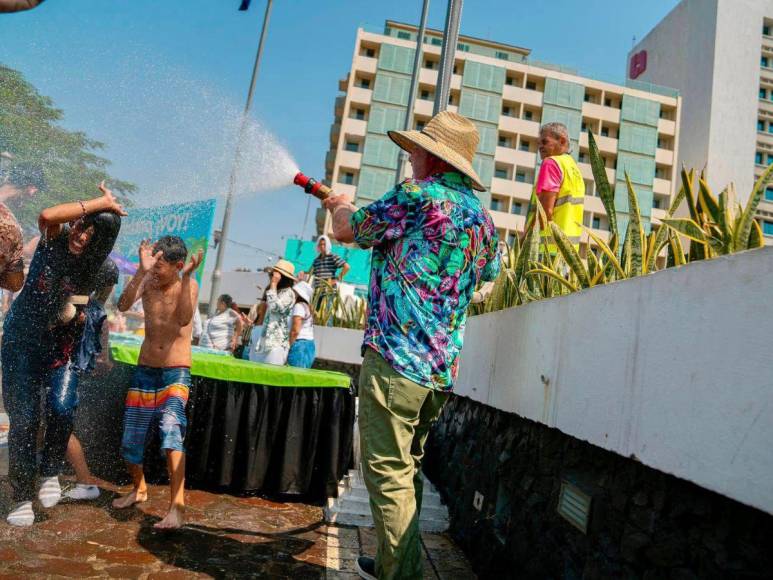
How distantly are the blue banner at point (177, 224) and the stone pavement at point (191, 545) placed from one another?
6.03m

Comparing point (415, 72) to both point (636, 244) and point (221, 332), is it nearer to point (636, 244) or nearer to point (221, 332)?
point (221, 332)

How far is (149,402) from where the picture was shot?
3977 millimetres

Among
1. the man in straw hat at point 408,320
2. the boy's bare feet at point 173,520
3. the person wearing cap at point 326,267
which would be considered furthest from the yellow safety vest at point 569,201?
the person wearing cap at point 326,267

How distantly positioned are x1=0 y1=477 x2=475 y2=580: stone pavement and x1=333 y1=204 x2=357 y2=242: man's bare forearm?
1713 millimetres

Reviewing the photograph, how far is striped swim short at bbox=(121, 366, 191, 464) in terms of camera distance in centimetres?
388

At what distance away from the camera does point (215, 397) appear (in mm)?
4664

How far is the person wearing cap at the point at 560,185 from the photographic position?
4.41 meters

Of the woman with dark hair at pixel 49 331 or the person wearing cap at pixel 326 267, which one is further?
the person wearing cap at pixel 326 267

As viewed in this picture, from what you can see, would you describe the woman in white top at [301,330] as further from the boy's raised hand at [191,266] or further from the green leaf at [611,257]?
the green leaf at [611,257]

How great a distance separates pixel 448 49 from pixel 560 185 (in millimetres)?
1815

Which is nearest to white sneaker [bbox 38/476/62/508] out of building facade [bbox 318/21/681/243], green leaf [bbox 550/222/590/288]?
green leaf [bbox 550/222/590/288]

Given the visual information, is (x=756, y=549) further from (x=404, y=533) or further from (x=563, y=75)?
(x=563, y=75)

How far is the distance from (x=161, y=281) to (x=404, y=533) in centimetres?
243

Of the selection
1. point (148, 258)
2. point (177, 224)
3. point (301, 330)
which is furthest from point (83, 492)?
point (177, 224)
